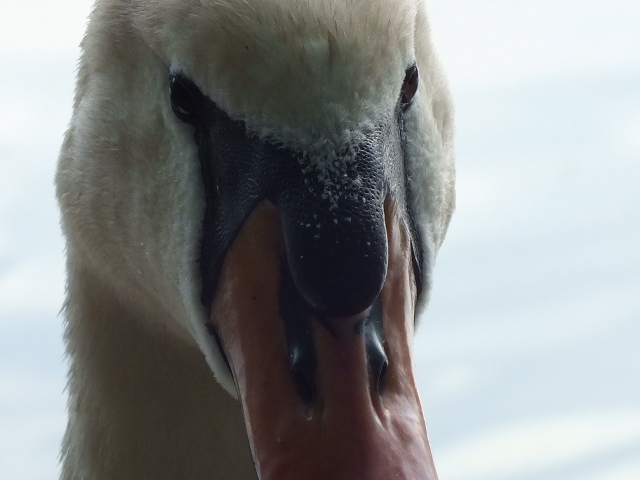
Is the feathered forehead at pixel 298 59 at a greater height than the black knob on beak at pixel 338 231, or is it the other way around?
the feathered forehead at pixel 298 59

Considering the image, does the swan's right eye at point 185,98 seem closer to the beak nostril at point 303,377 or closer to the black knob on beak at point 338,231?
the black knob on beak at point 338,231

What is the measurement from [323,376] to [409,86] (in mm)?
1096

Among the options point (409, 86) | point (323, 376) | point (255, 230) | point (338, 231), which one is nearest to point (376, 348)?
point (323, 376)

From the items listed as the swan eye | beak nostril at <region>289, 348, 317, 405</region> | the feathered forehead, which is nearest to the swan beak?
beak nostril at <region>289, 348, 317, 405</region>

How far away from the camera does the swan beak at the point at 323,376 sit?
291 centimetres

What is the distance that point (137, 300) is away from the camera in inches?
164

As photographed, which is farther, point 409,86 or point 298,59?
point 409,86

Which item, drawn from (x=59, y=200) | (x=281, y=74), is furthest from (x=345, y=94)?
(x=59, y=200)

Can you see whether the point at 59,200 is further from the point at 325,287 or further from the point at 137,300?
the point at 325,287

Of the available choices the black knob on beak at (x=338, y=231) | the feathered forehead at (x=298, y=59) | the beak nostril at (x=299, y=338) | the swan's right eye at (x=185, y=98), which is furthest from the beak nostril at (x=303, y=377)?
the swan's right eye at (x=185, y=98)

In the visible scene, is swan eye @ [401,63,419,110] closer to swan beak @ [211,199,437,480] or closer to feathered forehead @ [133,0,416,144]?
feathered forehead @ [133,0,416,144]

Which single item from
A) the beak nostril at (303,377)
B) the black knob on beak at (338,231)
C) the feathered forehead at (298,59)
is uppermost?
the feathered forehead at (298,59)

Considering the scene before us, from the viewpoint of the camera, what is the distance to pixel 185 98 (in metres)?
3.60

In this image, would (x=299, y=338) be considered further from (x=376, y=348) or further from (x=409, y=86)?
(x=409, y=86)
